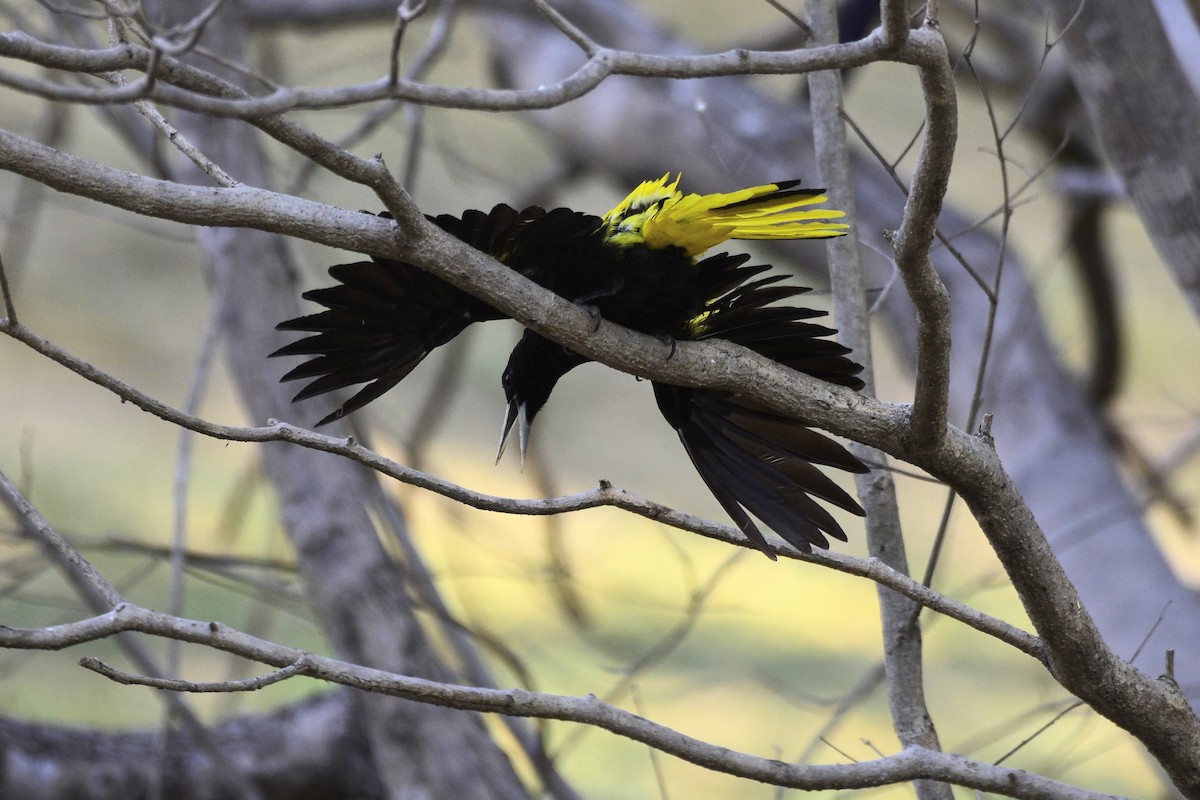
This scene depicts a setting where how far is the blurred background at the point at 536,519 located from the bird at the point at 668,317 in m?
1.53

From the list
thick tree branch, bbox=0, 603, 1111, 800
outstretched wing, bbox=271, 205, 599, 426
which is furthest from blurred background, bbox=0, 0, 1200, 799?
thick tree branch, bbox=0, 603, 1111, 800

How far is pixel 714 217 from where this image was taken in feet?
5.38

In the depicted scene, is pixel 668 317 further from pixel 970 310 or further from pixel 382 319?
pixel 970 310

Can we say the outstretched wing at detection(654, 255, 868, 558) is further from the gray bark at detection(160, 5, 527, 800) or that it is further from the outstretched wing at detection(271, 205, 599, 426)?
the gray bark at detection(160, 5, 527, 800)

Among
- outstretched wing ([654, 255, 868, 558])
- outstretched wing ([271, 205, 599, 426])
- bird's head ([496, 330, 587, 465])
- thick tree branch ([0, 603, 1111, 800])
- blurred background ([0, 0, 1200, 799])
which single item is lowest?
thick tree branch ([0, 603, 1111, 800])

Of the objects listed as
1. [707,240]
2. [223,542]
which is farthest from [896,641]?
[223,542]

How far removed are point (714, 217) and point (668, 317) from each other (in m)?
0.18

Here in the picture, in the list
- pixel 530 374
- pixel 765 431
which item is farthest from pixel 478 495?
pixel 530 374

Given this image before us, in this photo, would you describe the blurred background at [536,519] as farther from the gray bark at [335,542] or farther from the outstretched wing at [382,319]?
the outstretched wing at [382,319]

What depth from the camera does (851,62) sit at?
1.07 m

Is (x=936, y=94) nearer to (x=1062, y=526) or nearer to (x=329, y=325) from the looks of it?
(x=329, y=325)

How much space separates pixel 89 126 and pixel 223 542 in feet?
15.7

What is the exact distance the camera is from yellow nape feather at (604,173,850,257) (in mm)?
1509

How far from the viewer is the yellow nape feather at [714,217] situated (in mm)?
1509
